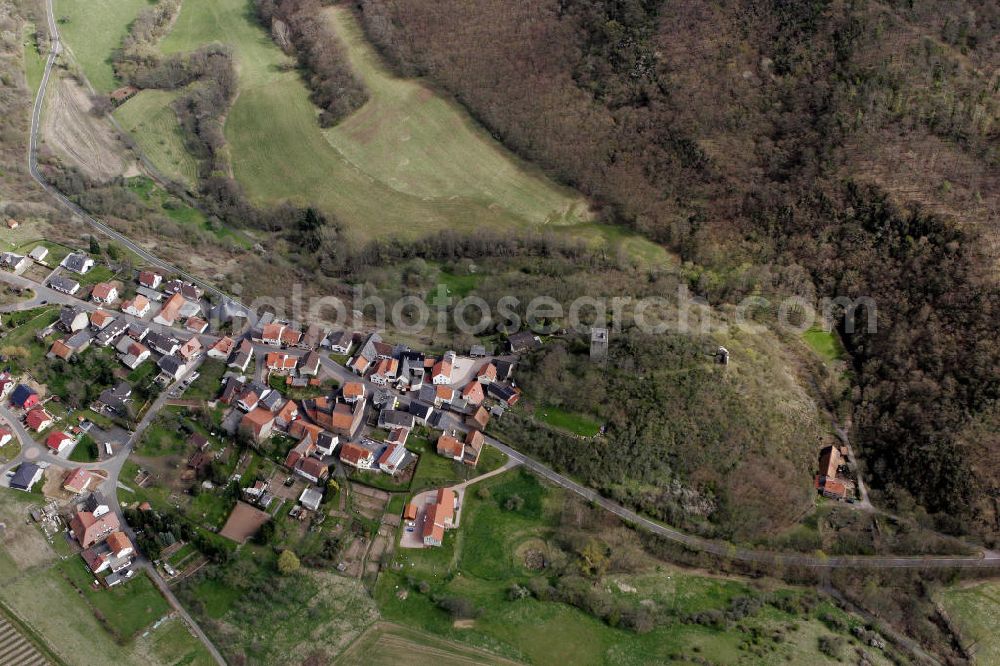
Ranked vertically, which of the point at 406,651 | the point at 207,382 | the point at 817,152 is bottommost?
the point at 406,651

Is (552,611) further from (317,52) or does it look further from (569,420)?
(317,52)

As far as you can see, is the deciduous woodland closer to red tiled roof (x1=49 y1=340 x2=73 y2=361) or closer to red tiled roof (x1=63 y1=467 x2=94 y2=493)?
red tiled roof (x1=49 y1=340 x2=73 y2=361)

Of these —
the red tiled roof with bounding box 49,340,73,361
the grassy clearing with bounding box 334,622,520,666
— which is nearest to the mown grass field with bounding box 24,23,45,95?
the red tiled roof with bounding box 49,340,73,361

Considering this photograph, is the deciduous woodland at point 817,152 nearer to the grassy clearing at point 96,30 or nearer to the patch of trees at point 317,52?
the patch of trees at point 317,52

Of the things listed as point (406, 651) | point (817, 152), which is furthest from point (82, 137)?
point (817, 152)

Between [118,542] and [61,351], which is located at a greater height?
[61,351]
